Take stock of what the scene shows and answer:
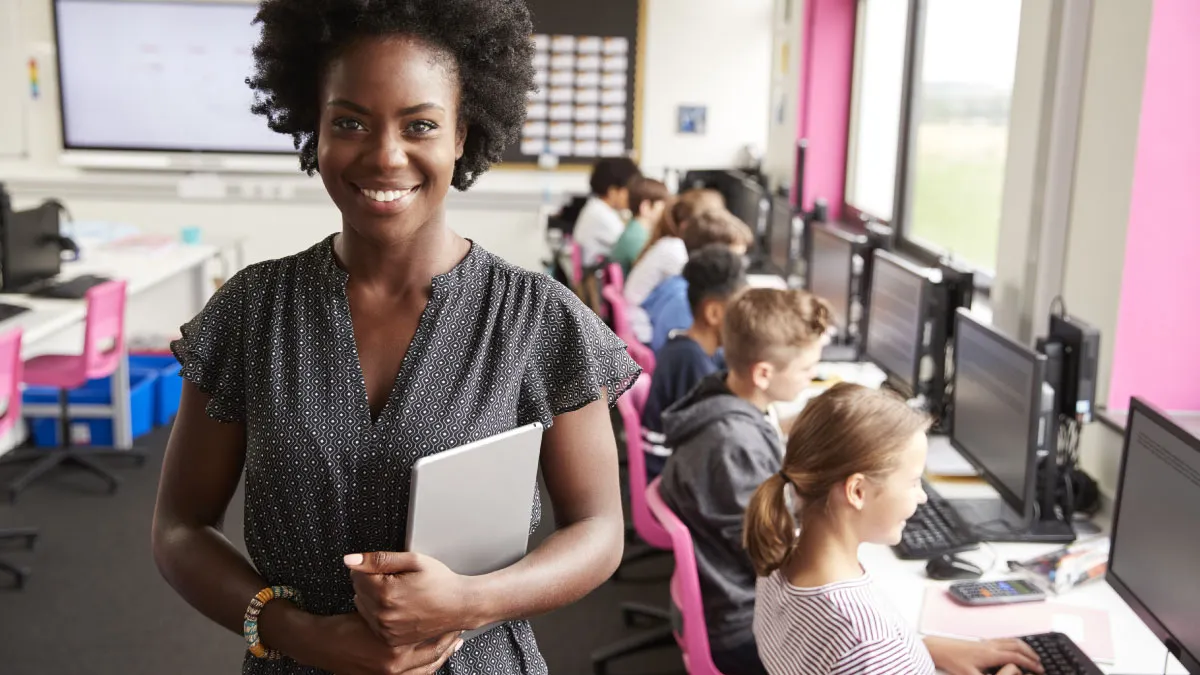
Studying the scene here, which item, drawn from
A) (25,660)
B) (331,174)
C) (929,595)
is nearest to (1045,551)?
(929,595)

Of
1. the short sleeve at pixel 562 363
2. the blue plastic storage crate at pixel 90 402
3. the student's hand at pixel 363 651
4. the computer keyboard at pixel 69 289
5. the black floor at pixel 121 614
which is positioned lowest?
the black floor at pixel 121 614

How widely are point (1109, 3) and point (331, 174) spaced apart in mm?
2379

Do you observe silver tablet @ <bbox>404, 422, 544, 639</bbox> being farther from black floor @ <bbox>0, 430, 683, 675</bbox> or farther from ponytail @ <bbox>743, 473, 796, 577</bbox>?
black floor @ <bbox>0, 430, 683, 675</bbox>

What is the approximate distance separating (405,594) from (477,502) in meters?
0.11

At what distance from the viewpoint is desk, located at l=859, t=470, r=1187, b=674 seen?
6.54 ft

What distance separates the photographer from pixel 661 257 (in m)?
4.88

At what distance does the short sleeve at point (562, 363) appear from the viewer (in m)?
1.19

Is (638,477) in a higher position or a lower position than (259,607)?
lower

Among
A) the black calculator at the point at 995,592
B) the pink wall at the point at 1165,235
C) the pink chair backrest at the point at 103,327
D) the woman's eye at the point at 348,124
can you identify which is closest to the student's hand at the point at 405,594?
the woman's eye at the point at 348,124

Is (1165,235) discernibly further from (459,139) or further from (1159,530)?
(459,139)

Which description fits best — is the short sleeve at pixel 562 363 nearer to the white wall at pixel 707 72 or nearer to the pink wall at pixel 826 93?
the pink wall at pixel 826 93

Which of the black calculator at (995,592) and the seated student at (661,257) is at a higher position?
the seated student at (661,257)

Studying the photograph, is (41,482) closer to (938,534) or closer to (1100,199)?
(938,534)

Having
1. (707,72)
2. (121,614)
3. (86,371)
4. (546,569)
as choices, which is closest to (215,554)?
(546,569)
